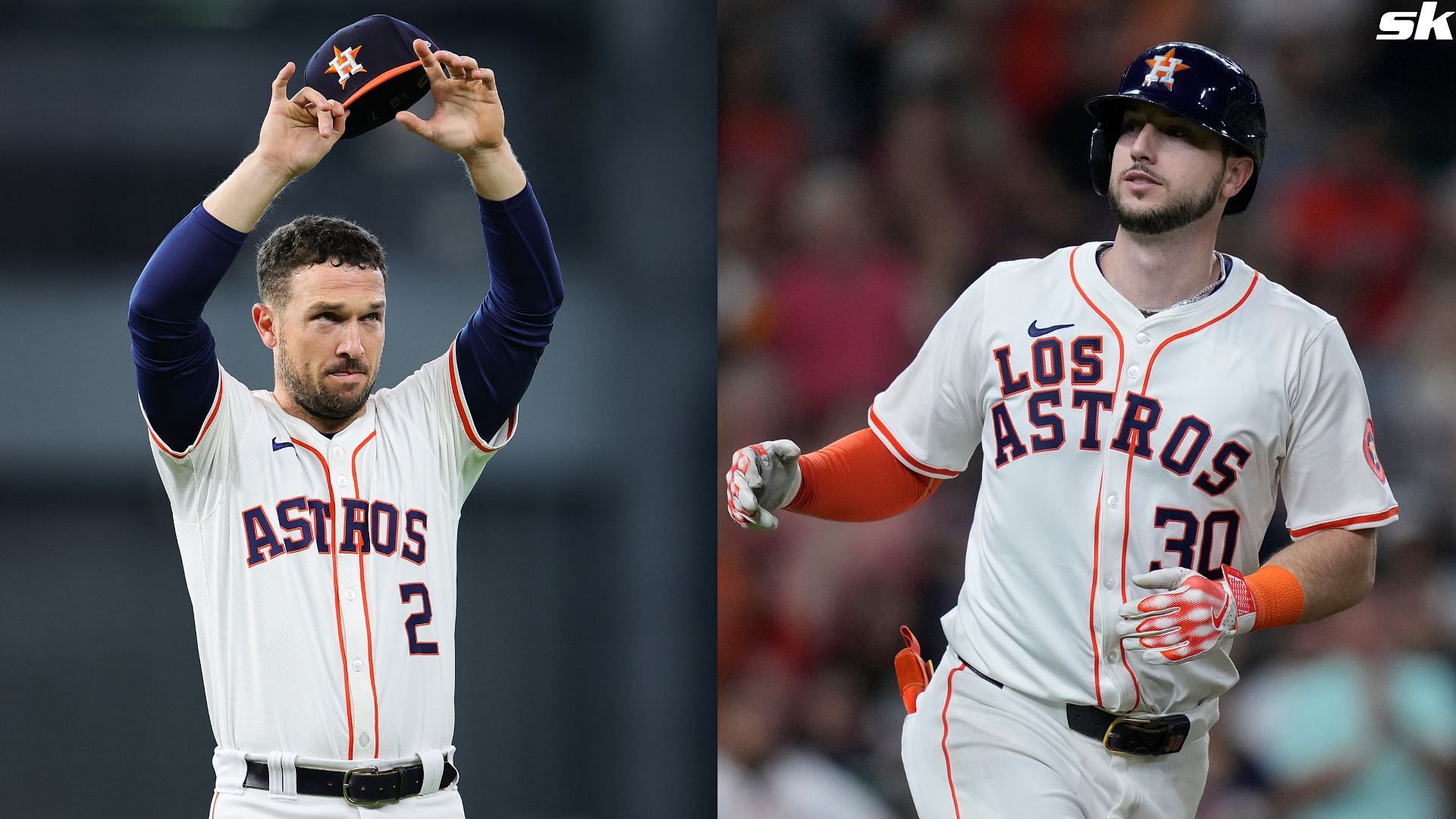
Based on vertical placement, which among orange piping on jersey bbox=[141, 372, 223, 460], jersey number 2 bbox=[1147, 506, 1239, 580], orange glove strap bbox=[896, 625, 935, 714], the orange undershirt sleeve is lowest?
orange glove strap bbox=[896, 625, 935, 714]

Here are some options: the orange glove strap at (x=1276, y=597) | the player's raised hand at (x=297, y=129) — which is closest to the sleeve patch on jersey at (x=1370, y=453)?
the orange glove strap at (x=1276, y=597)

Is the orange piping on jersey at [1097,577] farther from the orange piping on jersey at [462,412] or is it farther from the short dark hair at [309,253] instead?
the short dark hair at [309,253]

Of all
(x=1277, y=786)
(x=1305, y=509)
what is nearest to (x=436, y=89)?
(x=1305, y=509)

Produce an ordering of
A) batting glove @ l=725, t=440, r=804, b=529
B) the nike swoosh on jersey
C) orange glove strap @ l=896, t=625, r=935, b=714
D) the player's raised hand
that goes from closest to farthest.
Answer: the player's raised hand < batting glove @ l=725, t=440, r=804, b=529 < the nike swoosh on jersey < orange glove strap @ l=896, t=625, r=935, b=714

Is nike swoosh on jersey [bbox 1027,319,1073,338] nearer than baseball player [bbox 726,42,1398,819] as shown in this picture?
No

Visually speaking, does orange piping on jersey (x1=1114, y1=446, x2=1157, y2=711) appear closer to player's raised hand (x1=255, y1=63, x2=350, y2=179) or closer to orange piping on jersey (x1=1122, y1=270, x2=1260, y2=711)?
orange piping on jersey (x1=1122, y1=270, x2=1260, y2=711)

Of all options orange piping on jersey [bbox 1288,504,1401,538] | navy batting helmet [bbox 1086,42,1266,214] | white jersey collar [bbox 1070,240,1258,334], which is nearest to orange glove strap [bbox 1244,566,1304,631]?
orange piping on jersey [bbox 1288,504,1401,538]

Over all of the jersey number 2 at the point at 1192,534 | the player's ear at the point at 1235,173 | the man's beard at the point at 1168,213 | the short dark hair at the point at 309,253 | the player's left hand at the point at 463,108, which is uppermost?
the player's left hand at the point at 463,108

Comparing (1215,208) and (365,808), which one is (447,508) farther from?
(1215,208)
